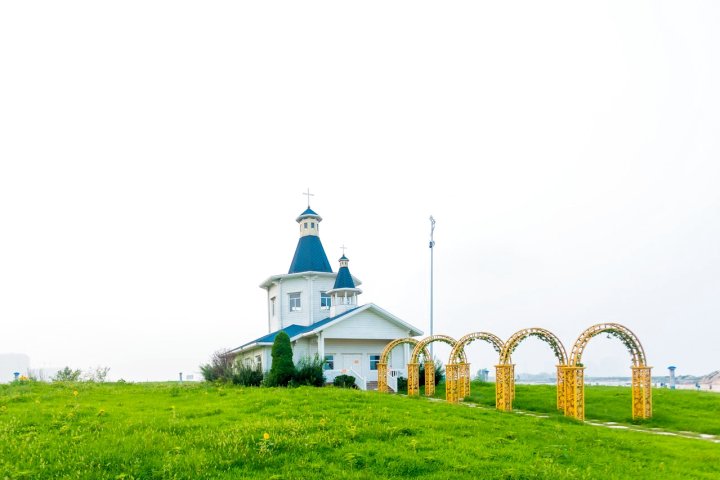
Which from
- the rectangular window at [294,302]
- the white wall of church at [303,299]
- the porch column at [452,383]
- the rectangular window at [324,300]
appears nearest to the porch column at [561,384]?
the porch column at [452,383]

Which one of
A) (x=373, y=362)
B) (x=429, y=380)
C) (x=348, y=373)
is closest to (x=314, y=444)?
(x=429, y=380)

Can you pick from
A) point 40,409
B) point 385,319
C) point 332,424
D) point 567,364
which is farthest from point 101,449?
point 385,319

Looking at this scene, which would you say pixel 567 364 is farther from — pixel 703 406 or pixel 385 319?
pixel 385 319

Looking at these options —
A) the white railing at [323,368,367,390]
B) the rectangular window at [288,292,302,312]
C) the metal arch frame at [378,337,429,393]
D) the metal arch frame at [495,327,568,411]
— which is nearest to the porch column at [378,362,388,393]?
the metal arch frame at [378,337,429,393]

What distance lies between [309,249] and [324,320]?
17.9 ft

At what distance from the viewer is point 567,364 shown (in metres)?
18.5

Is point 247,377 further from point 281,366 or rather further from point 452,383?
point 452,383

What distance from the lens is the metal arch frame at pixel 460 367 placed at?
22047 millimetres

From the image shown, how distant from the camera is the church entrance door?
99.8 feet

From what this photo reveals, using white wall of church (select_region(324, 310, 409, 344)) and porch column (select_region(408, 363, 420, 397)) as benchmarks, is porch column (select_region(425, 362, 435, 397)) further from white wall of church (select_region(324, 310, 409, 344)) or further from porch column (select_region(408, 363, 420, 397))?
white wall of church (select_region(324, 310, 409, 344))

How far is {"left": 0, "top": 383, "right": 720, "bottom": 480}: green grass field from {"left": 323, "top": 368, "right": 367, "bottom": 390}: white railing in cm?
1418

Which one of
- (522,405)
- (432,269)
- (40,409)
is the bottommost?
(522,405)

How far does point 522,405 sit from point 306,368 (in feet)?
28.6

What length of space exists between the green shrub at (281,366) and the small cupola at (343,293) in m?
8.52
